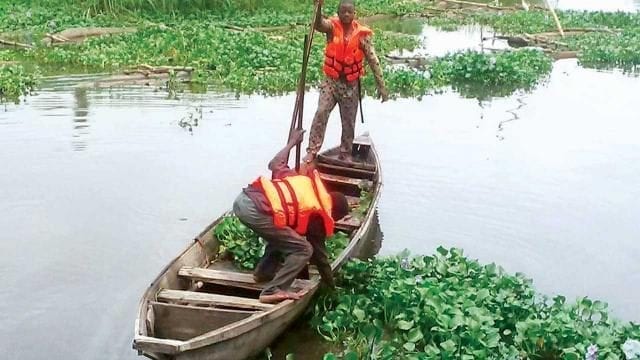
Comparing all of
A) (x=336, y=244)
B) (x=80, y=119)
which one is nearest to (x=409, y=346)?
(x=336, y=244)

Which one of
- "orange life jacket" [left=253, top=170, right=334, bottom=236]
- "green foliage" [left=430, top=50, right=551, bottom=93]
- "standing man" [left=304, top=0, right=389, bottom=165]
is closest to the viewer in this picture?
"orange life jacket" [left=253, top=170, right=334, bottom=236]

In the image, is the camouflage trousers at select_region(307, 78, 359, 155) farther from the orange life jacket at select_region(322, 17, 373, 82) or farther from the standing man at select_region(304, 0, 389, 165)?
the orange life jacket at select_region(322, 17, 373, 82)

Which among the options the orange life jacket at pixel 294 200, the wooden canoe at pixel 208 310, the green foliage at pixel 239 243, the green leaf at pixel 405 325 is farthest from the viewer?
the green foliage at pixel 239 243

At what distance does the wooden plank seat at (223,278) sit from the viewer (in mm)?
6055

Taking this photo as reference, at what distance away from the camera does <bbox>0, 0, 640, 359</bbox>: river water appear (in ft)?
22.9

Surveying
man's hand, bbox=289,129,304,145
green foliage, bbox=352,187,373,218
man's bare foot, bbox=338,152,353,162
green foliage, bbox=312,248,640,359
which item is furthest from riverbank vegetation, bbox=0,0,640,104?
green foliage, bbox=312,248,640,359

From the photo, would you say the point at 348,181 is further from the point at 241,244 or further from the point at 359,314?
the point at 359,314

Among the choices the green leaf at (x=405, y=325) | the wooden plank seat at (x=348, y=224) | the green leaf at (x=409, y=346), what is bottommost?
the green leaf at (x=409, y=346)

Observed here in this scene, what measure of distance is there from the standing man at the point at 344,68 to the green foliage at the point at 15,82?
637cm

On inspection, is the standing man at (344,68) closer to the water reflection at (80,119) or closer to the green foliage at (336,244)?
the green foliage at (336,244)

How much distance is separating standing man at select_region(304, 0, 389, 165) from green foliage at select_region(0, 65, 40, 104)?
251 inches

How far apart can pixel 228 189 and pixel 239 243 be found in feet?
8.67

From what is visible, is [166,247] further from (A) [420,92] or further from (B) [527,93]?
(B) [527,93]

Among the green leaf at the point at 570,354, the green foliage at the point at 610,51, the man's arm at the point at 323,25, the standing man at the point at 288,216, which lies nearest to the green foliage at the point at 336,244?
the standing man at the point at 288,216
